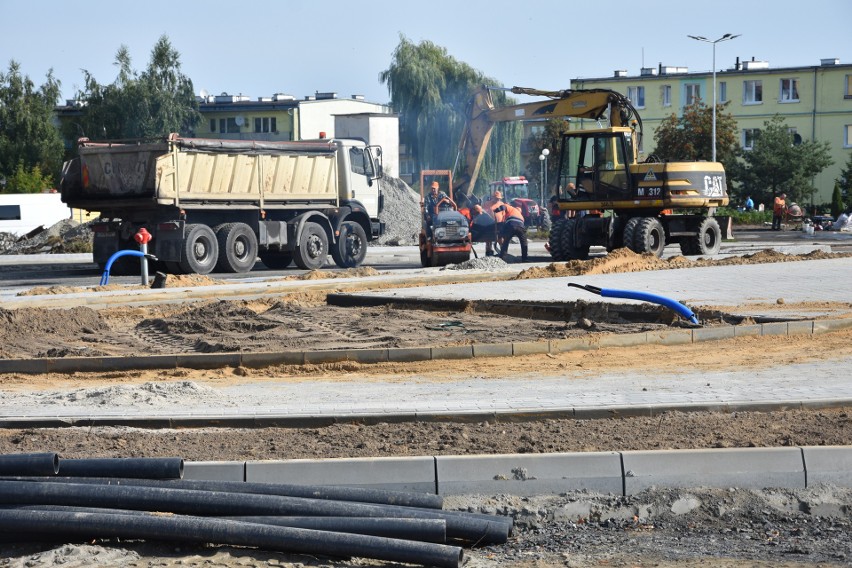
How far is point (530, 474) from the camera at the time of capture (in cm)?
654

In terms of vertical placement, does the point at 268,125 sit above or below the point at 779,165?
above

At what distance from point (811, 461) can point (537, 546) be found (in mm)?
1891

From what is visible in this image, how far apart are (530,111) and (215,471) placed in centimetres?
2414

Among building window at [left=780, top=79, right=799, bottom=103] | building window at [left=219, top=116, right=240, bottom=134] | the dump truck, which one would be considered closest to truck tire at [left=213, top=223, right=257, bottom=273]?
the dump truck

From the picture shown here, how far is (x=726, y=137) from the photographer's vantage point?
59531 millimetres

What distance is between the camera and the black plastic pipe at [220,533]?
5219mm

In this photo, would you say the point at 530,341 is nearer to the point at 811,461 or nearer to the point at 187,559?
the point at 811,461

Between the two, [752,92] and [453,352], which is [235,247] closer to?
[453,352]

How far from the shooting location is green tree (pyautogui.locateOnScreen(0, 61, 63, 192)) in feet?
245

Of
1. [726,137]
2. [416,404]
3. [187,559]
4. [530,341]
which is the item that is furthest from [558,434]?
[726,137]

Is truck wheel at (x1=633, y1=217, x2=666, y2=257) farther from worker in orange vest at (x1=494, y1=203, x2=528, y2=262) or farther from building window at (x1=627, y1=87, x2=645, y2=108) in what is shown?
building window at (x1=627, y1=87, x2=645, y2=108)

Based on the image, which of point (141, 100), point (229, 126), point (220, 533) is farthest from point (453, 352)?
point (229, 126)

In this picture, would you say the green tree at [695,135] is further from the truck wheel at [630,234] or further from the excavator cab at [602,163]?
the truck wheel at [630,234]

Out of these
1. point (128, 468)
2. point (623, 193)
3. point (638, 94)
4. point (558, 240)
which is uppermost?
point (638, 94)
